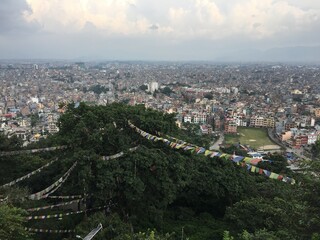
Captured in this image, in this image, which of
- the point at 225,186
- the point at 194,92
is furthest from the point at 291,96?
the point at 225,186

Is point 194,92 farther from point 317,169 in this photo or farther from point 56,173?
point 317,169

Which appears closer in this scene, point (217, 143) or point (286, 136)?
point (217, 143)

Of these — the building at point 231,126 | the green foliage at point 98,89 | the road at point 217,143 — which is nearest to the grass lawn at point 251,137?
the road at point 217,143

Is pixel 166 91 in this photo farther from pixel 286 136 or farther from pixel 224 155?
A: pixel 224 155

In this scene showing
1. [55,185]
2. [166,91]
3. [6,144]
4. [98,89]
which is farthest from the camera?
[98,89]

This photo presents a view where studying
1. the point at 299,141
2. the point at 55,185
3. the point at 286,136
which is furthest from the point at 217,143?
the point at 55,185

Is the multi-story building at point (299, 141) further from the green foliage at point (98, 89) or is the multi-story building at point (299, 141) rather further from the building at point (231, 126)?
the green foliage at point (98, 89)

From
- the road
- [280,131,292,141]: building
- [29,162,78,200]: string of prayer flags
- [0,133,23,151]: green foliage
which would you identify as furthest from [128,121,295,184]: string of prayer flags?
[280,131,292,141]: building
